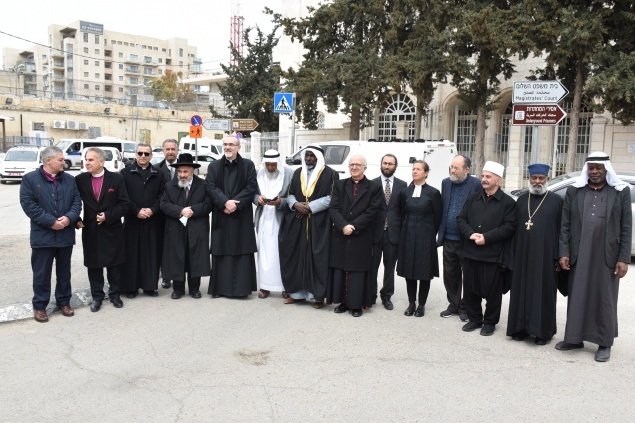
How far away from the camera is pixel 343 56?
22.8 meters

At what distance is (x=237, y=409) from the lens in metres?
4.22

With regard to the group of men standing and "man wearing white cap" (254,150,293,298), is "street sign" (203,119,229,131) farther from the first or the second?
"man wearing white cap" (254,150,293,298)

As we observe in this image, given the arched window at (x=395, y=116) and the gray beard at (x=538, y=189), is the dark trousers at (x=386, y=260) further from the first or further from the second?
the arched window at (x=395, y=116)

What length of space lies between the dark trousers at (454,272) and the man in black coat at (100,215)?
3.83 metres

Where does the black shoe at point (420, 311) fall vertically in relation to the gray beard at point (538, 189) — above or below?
below

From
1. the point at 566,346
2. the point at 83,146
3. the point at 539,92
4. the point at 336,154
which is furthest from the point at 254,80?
the point at 566,346

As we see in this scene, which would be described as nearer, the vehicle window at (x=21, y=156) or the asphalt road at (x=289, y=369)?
the asphalt road at (x=289, y=369)

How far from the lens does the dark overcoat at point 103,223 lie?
21.8ft

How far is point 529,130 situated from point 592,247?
747 inches

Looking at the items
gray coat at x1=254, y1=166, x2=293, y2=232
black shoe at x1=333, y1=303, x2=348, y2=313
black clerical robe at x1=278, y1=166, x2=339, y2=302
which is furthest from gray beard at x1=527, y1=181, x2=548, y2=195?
gray coat at x1=254, y1=166, x2=293, y2=232

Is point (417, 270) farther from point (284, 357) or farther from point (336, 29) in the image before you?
point (336, 29)

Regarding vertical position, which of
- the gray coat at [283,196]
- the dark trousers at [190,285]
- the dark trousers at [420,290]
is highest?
the gray coat at [283,196]

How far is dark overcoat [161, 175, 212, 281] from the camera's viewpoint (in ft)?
24.0

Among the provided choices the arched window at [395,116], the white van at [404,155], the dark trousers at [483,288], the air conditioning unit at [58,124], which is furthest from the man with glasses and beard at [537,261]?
the air conditioning unit at [58,124]
